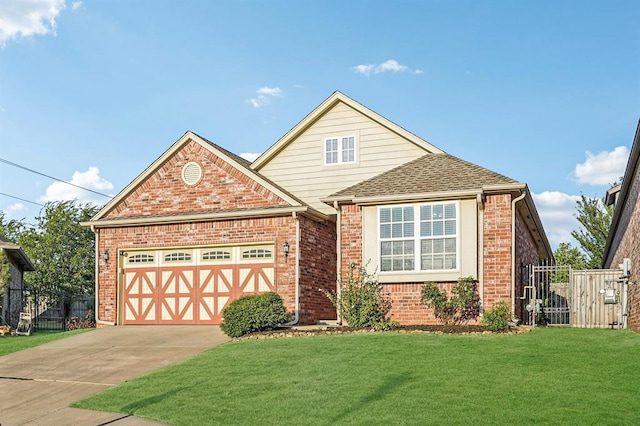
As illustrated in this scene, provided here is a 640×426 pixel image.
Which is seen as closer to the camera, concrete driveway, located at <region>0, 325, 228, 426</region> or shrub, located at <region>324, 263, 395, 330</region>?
concrete driveway, located at <region>0, 325, 228, 426</region>

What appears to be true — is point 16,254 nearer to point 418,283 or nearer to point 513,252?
point 418,283

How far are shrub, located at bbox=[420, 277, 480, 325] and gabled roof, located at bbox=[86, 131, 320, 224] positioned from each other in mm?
4552

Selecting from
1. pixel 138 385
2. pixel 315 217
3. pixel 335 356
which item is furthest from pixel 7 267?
pixel 335 356

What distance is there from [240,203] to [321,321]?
13.8 ft

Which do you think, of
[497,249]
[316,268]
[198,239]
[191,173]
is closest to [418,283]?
[497,249]

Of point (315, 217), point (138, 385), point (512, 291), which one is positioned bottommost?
point (138, 385)

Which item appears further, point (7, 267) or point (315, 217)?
point (7, 267)

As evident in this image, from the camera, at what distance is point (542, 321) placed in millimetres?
21062

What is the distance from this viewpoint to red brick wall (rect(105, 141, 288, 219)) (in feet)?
67.7

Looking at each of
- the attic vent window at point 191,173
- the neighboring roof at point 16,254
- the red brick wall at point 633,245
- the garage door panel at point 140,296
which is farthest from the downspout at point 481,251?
the neighboring roof at point 16,254

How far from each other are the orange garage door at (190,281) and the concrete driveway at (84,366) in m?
0.69

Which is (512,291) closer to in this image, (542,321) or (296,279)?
(542,321)

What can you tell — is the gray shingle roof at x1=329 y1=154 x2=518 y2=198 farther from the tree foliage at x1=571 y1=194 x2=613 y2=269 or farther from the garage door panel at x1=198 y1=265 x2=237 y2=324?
the tree foliage at x1=571 y1=194 x2=613 y2=269

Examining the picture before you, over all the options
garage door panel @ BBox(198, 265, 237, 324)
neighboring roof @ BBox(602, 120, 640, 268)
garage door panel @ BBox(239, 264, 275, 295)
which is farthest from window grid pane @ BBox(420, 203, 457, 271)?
garage door panel @ BBox(198, 265, 237, 324)
